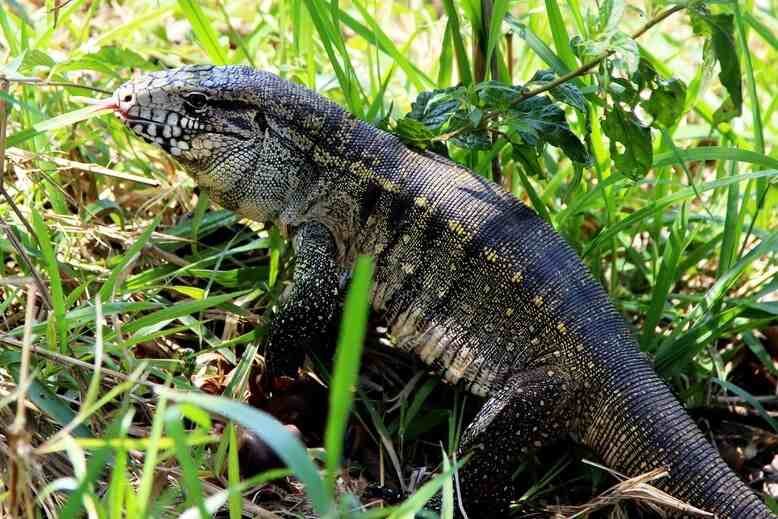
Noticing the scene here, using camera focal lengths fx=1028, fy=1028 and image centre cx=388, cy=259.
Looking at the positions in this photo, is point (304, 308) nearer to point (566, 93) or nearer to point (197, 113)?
point (197, 113)

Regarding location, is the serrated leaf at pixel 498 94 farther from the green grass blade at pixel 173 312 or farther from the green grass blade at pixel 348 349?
the green grass blade at pixel 348 349

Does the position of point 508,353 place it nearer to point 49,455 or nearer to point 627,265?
point 627,265

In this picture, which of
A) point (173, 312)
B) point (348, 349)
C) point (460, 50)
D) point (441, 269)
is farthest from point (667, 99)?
point (348, 349)

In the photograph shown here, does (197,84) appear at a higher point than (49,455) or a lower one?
higher

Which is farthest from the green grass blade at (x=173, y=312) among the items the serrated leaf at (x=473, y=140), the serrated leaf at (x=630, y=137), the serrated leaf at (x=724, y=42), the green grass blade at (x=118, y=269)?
the serrated leaf at (x=724, y=42)

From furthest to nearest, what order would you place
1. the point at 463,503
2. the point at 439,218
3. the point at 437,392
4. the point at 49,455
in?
the point at 437,392 < the point at 439,218 < the point at 463,503 < the point at 49,455

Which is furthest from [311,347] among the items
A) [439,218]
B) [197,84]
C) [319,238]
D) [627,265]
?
[627,265]

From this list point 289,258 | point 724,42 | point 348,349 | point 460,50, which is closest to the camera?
point 348,349
